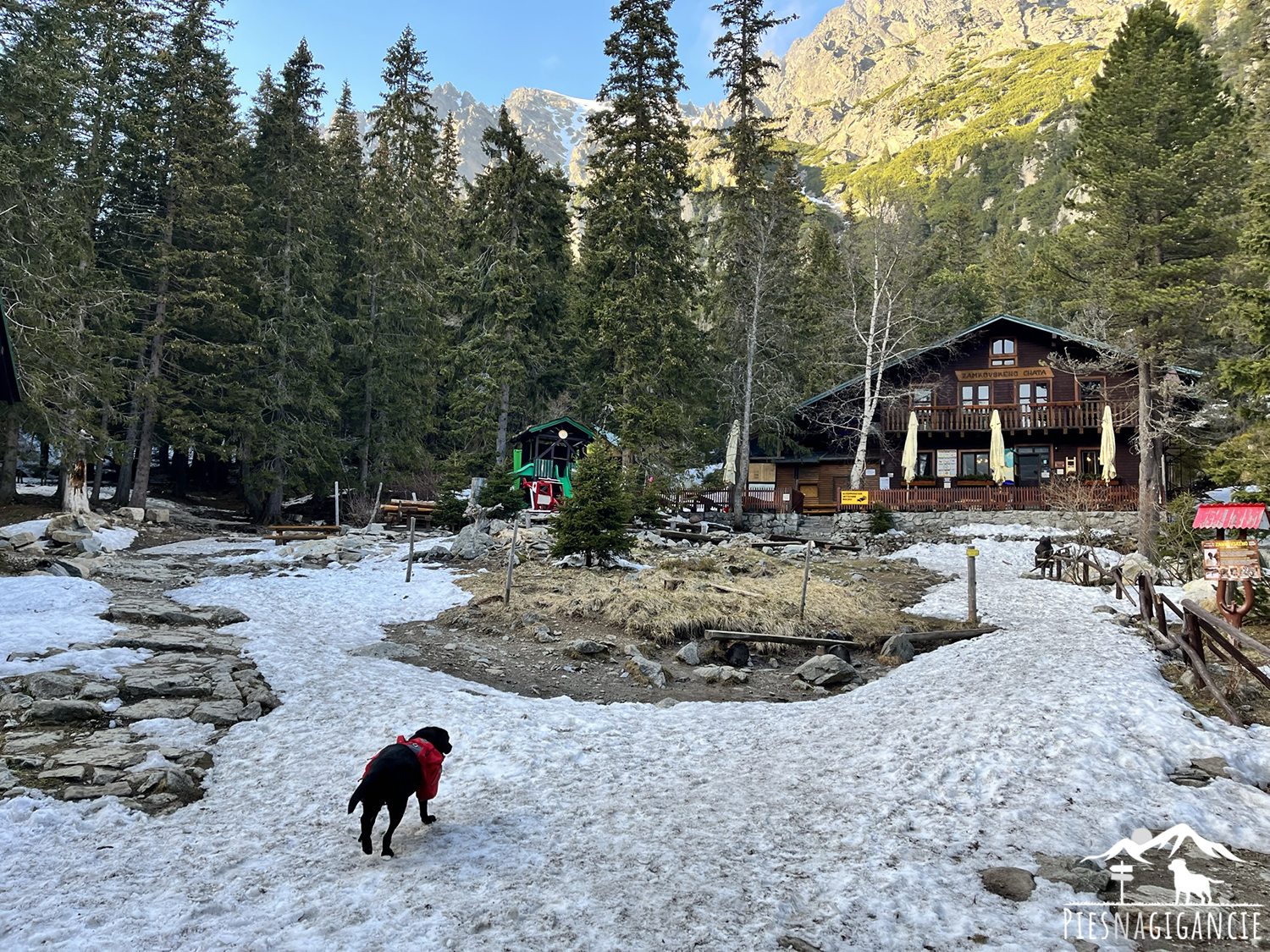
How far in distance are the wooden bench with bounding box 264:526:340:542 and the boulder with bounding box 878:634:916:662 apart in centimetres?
1896

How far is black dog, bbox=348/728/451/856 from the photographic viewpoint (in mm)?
4465

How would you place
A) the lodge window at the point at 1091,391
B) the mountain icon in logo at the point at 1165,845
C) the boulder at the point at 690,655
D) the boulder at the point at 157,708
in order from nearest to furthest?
the mountain icon in logo at the point at 1165,845 → the boulder at the point at 157,708 → the boulder at the point at 690,655 → the lodge window at the point at 1091,391

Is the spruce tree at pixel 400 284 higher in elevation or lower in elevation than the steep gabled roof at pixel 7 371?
higher

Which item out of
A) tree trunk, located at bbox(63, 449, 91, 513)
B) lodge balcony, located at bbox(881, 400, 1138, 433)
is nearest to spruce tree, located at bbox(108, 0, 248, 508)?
tree trunk, located at bbox(63, 449, 91, 513)

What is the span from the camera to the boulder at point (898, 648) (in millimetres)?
11367

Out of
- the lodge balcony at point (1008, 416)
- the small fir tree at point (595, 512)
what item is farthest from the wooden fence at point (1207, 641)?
the lodge balcony at point (1008, 416)

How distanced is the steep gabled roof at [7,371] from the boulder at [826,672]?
46.1 ft

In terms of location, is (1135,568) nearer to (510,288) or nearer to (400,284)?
(510,288)

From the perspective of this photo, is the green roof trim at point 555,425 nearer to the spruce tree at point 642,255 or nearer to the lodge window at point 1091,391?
the spruce tree at point 642,255

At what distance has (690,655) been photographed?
11273 millimetres

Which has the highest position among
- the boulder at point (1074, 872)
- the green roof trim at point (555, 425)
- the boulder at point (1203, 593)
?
the green roof trim at point (555, 425)

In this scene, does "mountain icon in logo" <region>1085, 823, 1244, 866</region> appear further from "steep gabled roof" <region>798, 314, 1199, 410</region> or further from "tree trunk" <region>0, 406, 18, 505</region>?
"tree trunk" <region>0, 406, 18, 505</region>

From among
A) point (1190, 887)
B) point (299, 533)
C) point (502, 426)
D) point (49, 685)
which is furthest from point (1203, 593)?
point (502, 426)

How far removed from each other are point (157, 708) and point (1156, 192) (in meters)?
27.9
